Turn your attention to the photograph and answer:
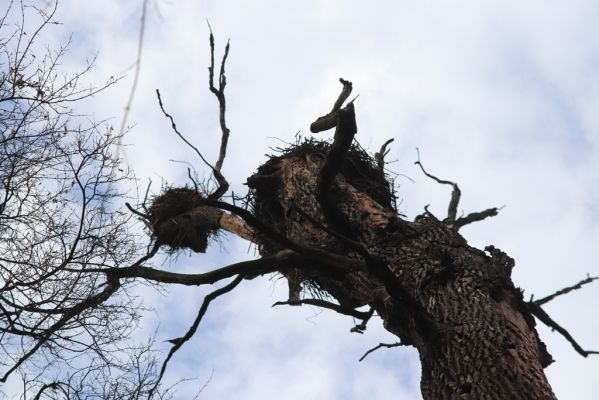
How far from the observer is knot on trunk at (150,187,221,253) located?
548cm

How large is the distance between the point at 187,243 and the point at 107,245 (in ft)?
4.57

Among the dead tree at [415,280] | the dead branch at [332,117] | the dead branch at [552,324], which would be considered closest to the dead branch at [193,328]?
the dead tree at [415,280]

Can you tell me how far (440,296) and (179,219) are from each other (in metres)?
3.19

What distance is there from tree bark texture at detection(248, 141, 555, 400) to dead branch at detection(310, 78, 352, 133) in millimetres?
256

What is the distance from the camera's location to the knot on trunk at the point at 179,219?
216 inches

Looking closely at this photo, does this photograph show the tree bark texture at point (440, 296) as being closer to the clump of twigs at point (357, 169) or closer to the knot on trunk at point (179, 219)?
the clump of twigs at point (357, 169)

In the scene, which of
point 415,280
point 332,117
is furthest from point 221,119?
point 415,280

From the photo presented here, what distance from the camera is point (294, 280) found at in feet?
14.0

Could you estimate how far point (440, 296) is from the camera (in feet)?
9.32

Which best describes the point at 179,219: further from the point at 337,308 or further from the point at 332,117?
the point at 332,117

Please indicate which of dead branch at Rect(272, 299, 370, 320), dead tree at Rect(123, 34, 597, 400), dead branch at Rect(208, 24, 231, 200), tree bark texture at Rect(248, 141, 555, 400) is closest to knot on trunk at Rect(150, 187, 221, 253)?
dead branch at Rect(208, 24, 231, 200)

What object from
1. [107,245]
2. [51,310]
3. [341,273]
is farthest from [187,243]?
[341,273]

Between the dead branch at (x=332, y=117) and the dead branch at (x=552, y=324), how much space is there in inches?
53.7

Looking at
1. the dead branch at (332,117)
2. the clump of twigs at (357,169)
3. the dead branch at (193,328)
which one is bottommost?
the dead branch at (193,328)
